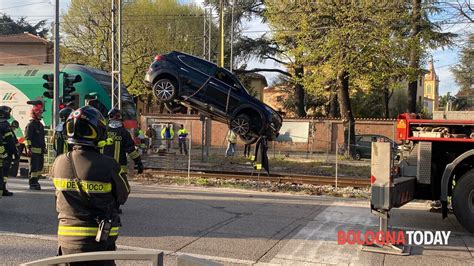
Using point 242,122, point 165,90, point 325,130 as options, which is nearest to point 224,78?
point 242,122

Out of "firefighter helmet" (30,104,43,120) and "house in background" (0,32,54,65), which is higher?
"house in background" (0,32,54,65)

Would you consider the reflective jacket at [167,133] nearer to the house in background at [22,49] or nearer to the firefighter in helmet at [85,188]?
the firefighter in helmet at [85,188]

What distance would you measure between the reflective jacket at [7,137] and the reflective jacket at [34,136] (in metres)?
1.07

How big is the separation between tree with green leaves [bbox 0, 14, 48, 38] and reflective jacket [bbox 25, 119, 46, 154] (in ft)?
186

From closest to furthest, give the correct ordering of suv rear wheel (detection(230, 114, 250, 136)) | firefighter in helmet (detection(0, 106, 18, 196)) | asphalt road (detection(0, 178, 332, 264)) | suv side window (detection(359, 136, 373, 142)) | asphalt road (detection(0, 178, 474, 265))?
asphalt road (detection(0, 178, 474, 265)) < asphalt road (detection(0, 178, 332, 264)) < firefighter in helmet (detection(0, 106, 18, 196)) < suv rear wheel (detection(230, 114, 250, 136)) < suv side window (detection(359, 136, 373, 142))

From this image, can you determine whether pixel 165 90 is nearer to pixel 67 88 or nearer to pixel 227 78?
pixel 227 78

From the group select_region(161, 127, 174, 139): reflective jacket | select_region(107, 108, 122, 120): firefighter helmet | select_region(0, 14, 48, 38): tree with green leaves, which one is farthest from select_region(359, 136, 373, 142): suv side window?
select_region(0, 14, 48, 38): tree with green leaves

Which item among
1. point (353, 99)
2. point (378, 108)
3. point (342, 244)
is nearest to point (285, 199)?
point (342, 244)

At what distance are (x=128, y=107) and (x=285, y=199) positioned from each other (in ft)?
37.8

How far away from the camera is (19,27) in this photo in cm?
6284

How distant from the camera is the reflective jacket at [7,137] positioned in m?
9.05

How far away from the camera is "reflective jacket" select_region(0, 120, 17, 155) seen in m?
9.05

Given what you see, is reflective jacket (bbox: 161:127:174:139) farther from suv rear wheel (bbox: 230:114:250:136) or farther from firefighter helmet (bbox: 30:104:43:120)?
firefighter helmet (bbox: 30:104:43:120)

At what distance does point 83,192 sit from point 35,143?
8.03 metres
